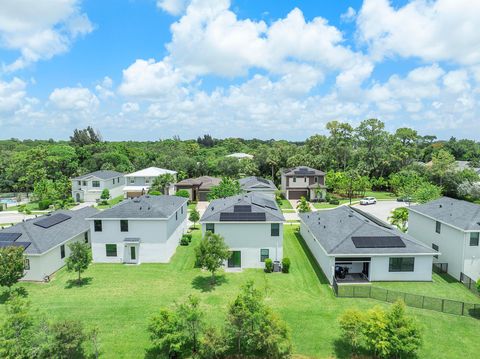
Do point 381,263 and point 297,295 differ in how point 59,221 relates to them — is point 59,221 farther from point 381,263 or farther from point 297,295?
point 381,263

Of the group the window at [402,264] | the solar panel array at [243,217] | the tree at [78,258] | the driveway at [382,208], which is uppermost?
the solar panel array at [243,217]

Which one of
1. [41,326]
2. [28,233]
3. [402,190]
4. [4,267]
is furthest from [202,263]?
[402,190]

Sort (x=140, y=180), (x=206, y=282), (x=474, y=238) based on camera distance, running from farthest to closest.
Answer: (x=140, y=180) < (x=474, y=238) < (x=206, y=282)

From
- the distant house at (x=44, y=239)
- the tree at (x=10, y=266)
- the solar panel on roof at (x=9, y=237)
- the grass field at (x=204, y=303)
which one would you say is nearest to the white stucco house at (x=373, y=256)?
the grass field at (x=204, y=303)

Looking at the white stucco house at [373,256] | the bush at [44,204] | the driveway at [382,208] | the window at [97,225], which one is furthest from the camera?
the bush at [44,204]

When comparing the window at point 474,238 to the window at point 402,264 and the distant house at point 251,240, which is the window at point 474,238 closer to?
the window at point 402,264

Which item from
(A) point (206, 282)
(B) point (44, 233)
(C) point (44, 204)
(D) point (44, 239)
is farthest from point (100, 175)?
(A) point (206, 282)

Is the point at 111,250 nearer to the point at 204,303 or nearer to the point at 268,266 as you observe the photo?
the point at 204,303

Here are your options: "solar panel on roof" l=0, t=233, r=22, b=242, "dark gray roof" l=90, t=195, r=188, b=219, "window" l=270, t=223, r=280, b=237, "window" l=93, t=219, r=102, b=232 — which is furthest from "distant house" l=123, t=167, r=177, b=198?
"window" l=270, t=223, r=280, b=237
